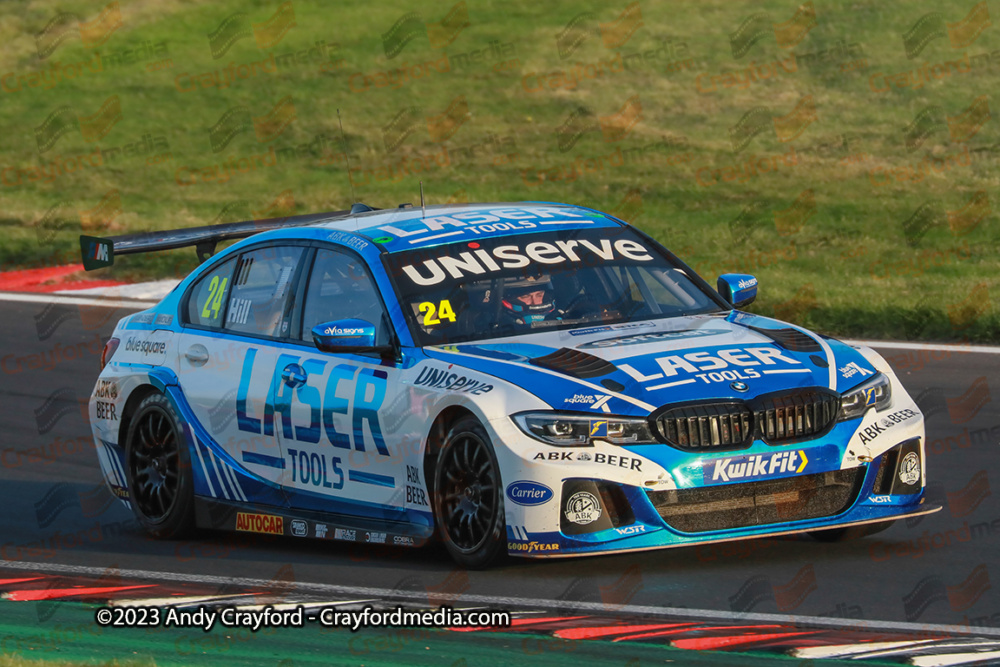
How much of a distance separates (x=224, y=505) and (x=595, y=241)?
2.22 m

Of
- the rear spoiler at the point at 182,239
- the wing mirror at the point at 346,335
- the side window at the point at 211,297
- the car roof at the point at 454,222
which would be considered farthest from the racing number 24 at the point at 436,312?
the side window at the point at 211,297

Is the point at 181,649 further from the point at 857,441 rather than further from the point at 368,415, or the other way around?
the point at 857,441

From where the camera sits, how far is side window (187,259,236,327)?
8.15 metres

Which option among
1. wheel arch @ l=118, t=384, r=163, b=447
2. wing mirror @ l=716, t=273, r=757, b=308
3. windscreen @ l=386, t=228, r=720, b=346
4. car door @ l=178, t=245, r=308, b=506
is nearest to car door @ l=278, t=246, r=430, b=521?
car door @ l=178, t=245, r=308, b=506

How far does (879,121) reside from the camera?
28484 millimetres

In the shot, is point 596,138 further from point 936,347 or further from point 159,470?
point 159,470

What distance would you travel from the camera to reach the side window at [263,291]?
303 inches

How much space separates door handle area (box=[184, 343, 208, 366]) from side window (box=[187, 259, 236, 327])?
0.14m

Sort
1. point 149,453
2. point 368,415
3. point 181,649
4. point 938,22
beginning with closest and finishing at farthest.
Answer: point 181,649 → point 368,415 → point 149,453 → point 938,22

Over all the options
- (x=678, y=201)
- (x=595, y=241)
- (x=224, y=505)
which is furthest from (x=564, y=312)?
(x=678, y=201)

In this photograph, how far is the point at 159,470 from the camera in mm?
8234

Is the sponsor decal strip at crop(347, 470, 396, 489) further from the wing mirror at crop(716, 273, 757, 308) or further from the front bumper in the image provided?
the wing mirror at crop(716, 273, 757, 308)

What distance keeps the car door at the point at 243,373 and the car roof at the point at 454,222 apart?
0.39 metres

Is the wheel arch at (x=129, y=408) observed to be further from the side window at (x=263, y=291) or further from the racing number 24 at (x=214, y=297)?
the side window at (x=263, y=291)
